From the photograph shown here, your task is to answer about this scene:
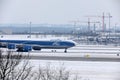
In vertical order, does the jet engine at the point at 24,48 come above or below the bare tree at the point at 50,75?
below

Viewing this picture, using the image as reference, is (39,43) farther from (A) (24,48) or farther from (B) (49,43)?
(A) (24,48)

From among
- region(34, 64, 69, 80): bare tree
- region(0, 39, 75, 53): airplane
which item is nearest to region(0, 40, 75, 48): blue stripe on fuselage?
region(0, 39, 75, 53): airplane

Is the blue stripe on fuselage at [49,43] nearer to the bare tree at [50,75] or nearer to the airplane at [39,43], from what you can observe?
the airplane at [39,43]

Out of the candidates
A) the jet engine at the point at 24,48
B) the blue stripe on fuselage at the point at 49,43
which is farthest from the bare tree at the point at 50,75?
the blue stripe on fuselage at the point at 49,43

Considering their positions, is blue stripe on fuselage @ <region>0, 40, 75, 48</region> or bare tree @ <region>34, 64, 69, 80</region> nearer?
bare tree @ <region>34, 64, 69, 80</region>

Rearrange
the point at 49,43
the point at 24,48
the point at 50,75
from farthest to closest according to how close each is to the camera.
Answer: the point at 49,43 < the point at 24,48 < the point at 50,75

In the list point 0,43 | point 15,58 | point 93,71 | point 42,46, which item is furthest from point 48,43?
point 15,58

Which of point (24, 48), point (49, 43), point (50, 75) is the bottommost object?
point (24, 48)

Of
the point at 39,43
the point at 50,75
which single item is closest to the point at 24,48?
the point at 39,43

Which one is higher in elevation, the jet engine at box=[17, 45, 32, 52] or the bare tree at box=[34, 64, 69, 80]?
the bare tree at box=[34, 64, 69, 80]

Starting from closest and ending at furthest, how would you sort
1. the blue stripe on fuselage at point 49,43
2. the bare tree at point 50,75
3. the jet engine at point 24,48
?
1. the bare tree at point 50,75
2. the jet engine at point 24,48
3. the blue stripe on fuselage at point 49,43

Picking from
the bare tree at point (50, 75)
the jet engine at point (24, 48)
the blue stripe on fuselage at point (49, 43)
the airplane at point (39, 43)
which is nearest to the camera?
the bare tree at point (50, 75)

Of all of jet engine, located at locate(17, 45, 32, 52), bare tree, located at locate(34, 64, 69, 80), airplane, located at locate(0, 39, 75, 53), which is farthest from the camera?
airplane, located at locate(0, 39, 75, 53)

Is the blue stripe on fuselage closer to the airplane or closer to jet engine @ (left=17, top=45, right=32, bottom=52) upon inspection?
the airplane
